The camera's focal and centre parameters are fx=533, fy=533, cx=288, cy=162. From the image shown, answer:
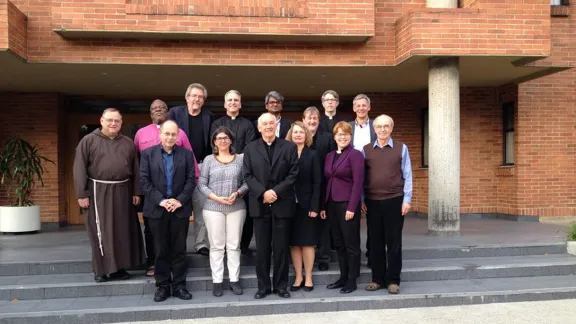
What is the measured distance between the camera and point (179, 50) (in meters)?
8.69

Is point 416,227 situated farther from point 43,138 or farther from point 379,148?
point 43,138

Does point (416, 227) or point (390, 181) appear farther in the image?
point (416, 227)

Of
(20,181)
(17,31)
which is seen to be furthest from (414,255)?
(20,181)

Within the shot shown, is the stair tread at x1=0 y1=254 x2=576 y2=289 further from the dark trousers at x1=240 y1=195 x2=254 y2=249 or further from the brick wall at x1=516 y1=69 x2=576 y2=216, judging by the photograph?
the brick wall at x1=516 y1=69 x2=576 y2=216

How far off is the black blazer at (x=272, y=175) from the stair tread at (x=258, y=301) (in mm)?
989

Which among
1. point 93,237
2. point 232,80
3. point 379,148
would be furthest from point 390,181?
point 232,80

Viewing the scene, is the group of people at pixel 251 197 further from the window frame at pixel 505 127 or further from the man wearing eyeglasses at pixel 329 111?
the window frame at pixel 505 127

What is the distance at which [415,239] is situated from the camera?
8.36m

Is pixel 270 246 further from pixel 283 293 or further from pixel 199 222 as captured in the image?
pixel 199 222

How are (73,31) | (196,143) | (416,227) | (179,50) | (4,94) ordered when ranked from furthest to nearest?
(4,94)
(416,227)
(179,50)
(73,31)
(196,143)

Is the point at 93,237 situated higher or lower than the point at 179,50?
lower

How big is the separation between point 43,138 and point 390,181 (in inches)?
334

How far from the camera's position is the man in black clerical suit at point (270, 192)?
18.8 feet

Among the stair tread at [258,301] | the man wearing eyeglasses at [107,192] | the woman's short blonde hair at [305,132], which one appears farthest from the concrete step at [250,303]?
the woman's short blonde hair at [305,132]
